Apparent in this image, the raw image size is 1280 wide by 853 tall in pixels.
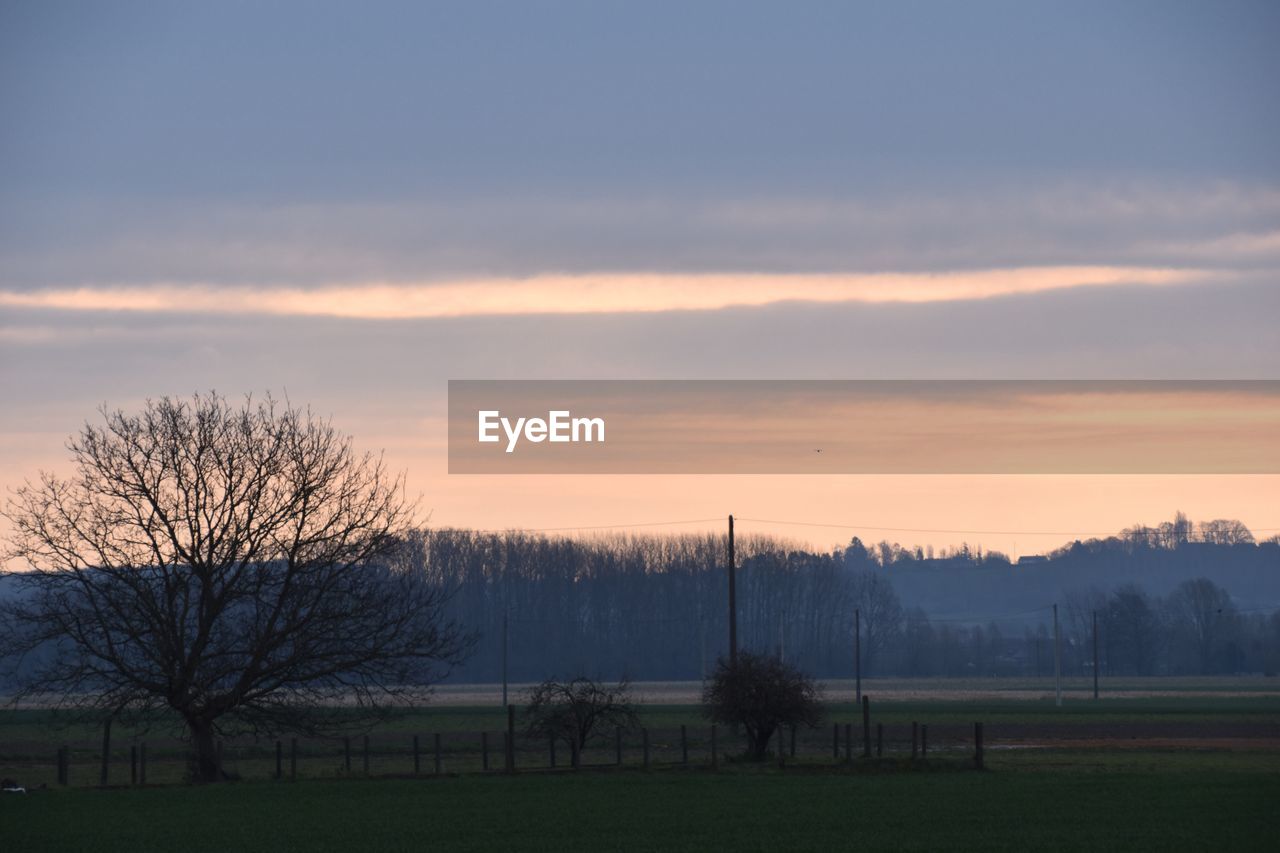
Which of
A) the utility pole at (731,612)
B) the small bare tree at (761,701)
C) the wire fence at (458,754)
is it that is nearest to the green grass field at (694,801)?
the wire fence at (458,754)

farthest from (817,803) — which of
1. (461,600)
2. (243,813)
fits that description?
(461,600)

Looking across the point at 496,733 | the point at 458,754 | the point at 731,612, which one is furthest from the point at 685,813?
the point at 496,733

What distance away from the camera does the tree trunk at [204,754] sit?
42.0m

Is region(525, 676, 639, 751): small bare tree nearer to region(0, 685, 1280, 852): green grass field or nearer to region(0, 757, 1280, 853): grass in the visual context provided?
region(0, 685, 1280, 852): green grass field

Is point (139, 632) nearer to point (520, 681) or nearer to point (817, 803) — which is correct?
point (817, 803)

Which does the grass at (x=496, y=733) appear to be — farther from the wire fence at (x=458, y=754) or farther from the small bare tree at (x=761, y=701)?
the small bare tree at (x=761, y=701)

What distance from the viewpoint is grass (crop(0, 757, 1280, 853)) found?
2706cm

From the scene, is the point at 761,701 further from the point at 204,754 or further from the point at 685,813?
the point at 204,754

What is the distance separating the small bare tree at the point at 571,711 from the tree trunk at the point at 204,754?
Answer: 338 inches

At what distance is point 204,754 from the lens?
139ft

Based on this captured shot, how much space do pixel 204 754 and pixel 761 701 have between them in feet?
51.5

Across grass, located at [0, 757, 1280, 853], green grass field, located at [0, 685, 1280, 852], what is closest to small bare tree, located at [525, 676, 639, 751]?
green grass field, located at [0, 685, 1280, 852]

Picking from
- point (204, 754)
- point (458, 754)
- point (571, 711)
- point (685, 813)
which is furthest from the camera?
point (458, 754)

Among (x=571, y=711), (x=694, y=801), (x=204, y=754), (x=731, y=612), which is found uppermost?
(x=731, y=612)
